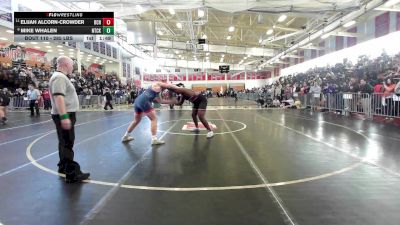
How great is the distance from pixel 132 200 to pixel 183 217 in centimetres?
81

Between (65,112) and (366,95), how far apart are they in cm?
1278

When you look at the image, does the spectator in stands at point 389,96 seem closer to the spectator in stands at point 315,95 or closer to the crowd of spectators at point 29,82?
the spectator in stands at point 315,95

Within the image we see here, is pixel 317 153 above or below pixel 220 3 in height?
below

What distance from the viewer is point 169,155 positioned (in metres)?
6.53

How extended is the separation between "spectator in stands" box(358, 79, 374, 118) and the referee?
40.3ft

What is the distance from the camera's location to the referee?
4.52 metres

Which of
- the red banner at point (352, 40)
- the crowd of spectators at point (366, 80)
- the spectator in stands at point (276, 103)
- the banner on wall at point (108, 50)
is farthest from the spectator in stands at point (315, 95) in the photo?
the banner on wall at point (108, 50)

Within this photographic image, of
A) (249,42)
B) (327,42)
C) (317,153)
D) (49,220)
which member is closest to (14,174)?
(49,220)

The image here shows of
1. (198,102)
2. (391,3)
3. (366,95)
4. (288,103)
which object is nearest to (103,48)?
(288,103)

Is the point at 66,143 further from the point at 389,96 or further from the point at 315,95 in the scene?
the point at 315,95

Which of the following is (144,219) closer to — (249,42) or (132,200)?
(132,200)
